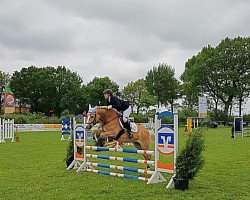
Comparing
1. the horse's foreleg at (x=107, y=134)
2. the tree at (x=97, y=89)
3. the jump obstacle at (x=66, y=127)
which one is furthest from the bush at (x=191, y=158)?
the tree at (x=97, y=89)

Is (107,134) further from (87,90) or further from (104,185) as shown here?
(87,90)

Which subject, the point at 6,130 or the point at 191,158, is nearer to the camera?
the point at 191,158

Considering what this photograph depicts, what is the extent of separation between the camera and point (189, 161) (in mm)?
7508

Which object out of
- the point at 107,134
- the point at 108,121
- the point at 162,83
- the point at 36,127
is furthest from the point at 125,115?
the point at 162,83

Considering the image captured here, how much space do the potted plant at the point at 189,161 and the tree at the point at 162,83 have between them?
2607 inches

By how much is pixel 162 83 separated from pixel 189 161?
68.1m

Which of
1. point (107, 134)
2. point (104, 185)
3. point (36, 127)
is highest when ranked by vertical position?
point (107, 134)

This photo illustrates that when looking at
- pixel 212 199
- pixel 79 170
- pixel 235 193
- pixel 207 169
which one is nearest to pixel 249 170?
pixel 207 169

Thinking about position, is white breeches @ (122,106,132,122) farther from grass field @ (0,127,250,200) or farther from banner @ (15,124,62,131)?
banner @ (15,124,62,131)

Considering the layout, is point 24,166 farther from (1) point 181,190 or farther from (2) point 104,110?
(1) point 181,190

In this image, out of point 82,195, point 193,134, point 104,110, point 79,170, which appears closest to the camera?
point 82,195

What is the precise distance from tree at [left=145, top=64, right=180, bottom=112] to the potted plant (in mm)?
66217

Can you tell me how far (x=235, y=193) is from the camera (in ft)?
23.2

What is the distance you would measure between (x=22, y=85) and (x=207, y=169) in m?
68.7
